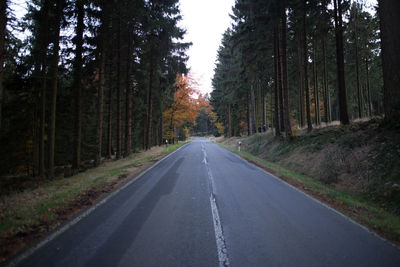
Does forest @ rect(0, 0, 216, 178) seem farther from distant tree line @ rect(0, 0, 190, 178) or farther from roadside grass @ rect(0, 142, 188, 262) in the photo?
roadside grass @ rect(0, 142, 188, 262)

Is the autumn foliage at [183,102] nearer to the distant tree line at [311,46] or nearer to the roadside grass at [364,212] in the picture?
the distant tree line at [311,46]

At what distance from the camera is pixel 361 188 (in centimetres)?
730

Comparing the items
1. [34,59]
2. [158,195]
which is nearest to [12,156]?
[34,59]

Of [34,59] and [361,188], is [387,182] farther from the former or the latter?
[34,59]

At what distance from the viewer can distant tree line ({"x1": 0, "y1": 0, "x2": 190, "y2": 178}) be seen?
1044 centimetres

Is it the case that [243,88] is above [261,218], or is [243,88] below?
above

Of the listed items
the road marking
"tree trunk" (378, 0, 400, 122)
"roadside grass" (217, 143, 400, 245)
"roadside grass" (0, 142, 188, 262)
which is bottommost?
"roadside grass" (217, 143, 400, 245)

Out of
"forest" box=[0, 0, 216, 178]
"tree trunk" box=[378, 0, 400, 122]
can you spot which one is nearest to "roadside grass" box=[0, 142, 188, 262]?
"forest" box=[0, 0, 216, 178]

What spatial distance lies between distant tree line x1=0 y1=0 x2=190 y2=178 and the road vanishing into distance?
21.1ft

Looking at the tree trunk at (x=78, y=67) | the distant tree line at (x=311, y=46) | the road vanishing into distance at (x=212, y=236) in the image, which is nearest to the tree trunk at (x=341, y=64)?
the distant tree line at (x=311, y=46)

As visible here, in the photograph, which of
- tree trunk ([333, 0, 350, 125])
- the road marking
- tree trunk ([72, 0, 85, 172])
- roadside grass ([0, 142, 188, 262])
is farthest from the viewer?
tree trunk ([333, 0, 350, 125])

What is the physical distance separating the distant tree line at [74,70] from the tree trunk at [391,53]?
12507 mm

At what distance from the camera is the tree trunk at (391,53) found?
8.12 metres

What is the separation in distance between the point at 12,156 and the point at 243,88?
24.9 m
